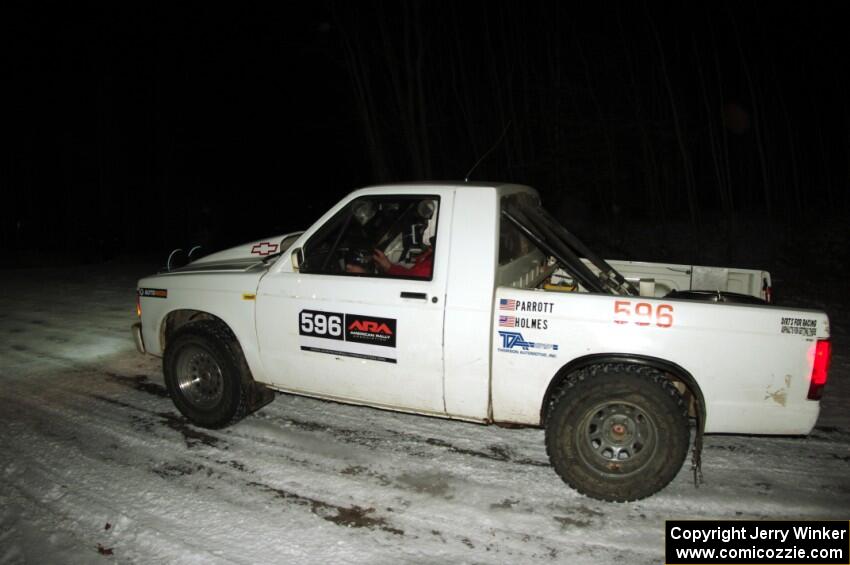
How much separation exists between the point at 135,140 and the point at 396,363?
26.0 metres

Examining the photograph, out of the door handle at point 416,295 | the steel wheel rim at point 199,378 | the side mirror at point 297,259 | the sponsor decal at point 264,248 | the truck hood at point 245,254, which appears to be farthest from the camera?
the sponsor decal at point 264,248

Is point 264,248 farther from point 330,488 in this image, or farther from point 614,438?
point 614,438

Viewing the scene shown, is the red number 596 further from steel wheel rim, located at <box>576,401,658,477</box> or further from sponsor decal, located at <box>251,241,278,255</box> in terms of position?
sponsor decal, located at <box>251,241,278,255</box>

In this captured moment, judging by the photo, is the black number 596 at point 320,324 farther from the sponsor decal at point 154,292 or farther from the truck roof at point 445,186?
the sponsor decal at point 154,292

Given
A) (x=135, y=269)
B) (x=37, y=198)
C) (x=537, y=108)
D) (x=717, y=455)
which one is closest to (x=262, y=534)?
(x=717, y=455)

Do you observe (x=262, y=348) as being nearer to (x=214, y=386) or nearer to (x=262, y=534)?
(x=214, y=386)

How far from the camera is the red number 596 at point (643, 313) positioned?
355 centimetres

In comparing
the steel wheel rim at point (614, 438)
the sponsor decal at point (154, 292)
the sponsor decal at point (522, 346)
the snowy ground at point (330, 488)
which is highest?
the sponsor decal at point (154, 292)

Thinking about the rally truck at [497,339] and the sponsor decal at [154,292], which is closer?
the rally truck at [497,339]

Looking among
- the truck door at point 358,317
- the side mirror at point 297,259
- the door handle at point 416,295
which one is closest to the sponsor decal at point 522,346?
the truck door at point 358,317

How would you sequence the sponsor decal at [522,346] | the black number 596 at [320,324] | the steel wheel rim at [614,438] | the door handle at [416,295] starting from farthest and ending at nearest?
the black number 596 at [320,324] → the door handle at [416,295] → the sponsor decal at [522,346] → the steel wheel rim at [614,438]

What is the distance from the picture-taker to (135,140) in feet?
84.5

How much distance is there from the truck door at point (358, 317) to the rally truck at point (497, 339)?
1 cm

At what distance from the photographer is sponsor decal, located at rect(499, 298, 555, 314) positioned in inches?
147
